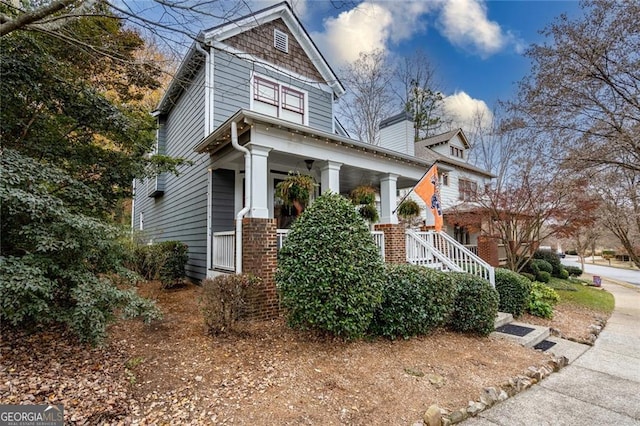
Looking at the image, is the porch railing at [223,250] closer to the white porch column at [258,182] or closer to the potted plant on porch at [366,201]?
the white porch column at [258,182]

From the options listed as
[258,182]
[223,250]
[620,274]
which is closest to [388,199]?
[258,182]

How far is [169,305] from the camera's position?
22.5ft

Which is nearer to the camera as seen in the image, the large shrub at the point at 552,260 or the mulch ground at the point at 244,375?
the mulch ground at the point at 244,375

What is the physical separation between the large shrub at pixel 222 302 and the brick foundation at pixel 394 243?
425cm

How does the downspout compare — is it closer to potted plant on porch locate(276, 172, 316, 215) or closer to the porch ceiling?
the porch ceiling

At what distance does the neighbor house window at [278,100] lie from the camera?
8.93m

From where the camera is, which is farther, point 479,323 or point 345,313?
point 479,323

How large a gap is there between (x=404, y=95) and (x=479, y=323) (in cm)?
2221

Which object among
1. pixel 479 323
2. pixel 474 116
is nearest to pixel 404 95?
pixel 474 116

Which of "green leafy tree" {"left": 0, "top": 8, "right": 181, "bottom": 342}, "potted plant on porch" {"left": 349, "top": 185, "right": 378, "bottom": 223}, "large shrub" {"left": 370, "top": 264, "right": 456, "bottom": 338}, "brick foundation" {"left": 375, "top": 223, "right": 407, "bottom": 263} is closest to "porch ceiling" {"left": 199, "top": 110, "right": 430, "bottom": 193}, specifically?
"potted plant on porch" {"left": 349, "top": 185, "right": 378, "bottom": 223}

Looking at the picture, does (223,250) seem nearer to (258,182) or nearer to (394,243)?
(258,182)

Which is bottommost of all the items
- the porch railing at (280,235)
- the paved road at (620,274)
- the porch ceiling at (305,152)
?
the paved road at (620,274)

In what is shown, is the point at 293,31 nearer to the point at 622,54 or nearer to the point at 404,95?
the point at 622,54

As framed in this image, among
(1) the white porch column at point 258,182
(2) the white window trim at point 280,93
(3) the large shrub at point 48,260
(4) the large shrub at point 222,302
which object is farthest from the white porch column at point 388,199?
(3) the large shrub at point 48,260
